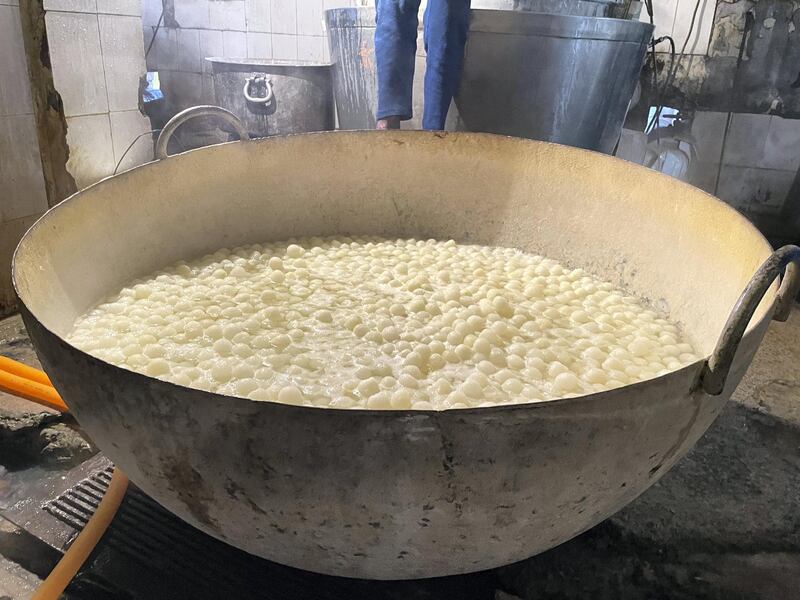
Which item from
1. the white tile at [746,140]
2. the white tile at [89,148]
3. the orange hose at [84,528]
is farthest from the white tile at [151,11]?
the white tile at [746,140]

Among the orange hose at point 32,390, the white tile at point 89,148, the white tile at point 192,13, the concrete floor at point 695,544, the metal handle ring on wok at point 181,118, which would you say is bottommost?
the concrete floor at point 695,544

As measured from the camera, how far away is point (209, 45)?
4.49m

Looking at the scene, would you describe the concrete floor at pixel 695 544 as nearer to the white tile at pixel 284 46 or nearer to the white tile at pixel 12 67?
the white tile at pixel 12 67

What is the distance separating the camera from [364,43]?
3.08 meters

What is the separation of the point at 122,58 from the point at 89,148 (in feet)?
1.89

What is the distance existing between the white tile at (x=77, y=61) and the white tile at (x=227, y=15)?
1.13 m

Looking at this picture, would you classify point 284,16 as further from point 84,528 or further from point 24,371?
point 84,528

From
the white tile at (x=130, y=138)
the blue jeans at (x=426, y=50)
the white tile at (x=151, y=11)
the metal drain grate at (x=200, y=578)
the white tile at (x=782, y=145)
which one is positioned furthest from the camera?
the white tile at (x=151, y=11)

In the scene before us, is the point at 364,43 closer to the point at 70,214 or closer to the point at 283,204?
the point at 283,204

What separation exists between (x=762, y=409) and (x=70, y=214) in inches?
73.2

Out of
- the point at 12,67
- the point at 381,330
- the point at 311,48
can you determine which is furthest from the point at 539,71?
the point at 311,48

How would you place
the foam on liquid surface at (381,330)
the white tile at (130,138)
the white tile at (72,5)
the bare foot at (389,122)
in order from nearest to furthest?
1. the foam on liquid surface at (381,330)
2. the bare foot at (389,122)
3. the white tile at (72,5)
4. the white tile at (130,138)

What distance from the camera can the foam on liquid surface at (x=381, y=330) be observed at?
119 cm

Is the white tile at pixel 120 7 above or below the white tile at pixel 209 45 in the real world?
above
